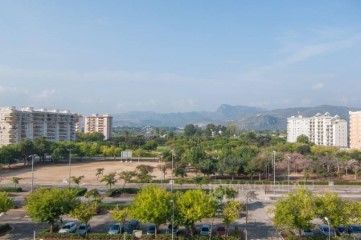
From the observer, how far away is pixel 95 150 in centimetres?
8338

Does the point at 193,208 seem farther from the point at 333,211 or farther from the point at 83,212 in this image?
the point at 333,211

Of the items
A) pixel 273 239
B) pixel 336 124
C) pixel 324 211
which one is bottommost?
pixel 273 239

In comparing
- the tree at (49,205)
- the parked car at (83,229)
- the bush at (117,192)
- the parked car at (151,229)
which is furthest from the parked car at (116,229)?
the bush at (117,192)

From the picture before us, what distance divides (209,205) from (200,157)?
34.7m

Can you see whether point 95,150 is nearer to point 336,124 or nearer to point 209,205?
point 209,205

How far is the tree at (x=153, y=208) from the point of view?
961 inches

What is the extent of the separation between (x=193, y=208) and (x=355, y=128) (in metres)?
88.4

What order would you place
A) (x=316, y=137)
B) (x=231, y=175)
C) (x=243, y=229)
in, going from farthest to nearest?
(x=316, y=137), (x=231, y=175), (x=243, y=229)

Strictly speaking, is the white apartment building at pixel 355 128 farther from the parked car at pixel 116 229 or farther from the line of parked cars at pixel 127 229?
the parked car at pixel 116 229

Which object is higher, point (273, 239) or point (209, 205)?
point (209, 205)

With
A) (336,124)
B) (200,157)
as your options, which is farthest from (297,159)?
(336,124)

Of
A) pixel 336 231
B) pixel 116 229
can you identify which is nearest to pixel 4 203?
pixel 116 229

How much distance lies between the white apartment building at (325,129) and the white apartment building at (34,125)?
7772 cm

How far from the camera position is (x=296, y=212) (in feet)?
79.3
